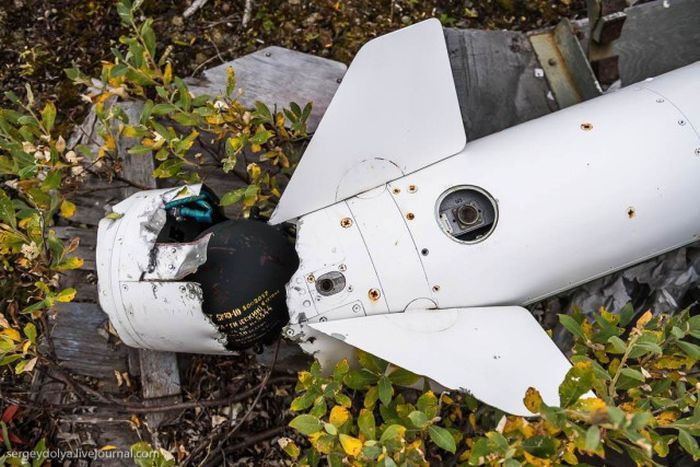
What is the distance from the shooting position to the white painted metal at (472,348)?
1291 millimetres

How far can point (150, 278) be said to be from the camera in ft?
4.51

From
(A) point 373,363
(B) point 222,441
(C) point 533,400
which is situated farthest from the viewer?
(B) point 222,441

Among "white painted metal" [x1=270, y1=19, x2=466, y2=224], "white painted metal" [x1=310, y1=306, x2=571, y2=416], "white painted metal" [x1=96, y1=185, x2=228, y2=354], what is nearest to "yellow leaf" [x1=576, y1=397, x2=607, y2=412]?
"white painted metal" [x1=310, y1=306, x2=571, y2=416]

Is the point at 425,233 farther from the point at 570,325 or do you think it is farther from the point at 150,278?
the point at 150,278

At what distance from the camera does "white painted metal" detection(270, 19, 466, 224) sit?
4.75 ft

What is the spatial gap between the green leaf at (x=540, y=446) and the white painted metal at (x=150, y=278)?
747 millimetres

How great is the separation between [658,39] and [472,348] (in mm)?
1268

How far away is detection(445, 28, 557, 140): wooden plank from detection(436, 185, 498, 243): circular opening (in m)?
0.52

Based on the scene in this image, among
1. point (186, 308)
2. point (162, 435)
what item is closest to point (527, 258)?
point (186, 308)

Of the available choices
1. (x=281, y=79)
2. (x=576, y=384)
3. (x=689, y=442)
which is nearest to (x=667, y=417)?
(x=689, y=442)

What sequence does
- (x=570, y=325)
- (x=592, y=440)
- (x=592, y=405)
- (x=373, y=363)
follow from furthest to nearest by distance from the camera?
(x=373, y=363), (x=570, y=325), (x=592, y=405), (x=592, y=440)

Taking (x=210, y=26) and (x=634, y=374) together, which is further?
(x=210, y=26)

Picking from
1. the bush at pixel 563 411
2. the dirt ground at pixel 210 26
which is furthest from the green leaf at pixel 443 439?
the dirt ground at pixel 210 26

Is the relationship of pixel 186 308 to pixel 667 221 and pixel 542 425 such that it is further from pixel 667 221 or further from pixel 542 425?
pixel 667 221
